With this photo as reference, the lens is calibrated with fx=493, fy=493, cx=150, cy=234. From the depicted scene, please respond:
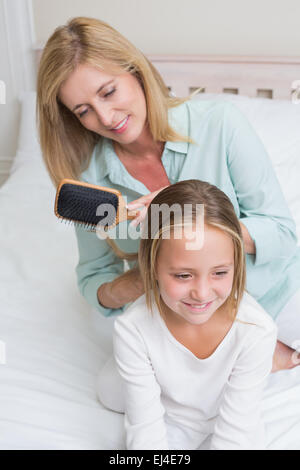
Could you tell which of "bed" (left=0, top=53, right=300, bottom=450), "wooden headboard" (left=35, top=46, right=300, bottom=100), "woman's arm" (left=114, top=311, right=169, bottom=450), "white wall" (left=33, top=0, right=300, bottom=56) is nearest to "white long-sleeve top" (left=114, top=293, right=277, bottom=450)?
"woman's arm" (left=114, top=311, right=169, bottom=450)

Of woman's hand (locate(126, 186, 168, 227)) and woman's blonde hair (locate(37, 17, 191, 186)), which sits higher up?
woman's blonde hair (locate(37, 17, 191, 186))

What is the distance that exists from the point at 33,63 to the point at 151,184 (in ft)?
4.74

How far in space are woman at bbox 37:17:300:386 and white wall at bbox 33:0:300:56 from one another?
0.99 metres

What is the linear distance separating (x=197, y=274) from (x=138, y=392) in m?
0.26

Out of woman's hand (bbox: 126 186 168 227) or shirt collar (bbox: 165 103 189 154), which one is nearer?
woman's hand (bbox: 126 186 168 227)

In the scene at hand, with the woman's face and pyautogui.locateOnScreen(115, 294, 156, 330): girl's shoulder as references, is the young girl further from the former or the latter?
the woman's face

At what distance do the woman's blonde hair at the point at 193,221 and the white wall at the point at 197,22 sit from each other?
1359mm

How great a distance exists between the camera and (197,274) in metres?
0.83

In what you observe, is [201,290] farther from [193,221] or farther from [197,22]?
[197,22]

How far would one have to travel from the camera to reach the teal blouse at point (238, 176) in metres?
1.10

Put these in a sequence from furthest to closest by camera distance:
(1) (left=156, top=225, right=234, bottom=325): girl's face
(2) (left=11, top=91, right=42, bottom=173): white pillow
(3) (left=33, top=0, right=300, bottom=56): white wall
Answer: (2) (left=11, top=91, right=42, bottom=173): white pillow → (3) (left=33, top=0, right=300, bottom=56): white wall → (1) (left=156, top=225, right=234, bottom=325): girl's face

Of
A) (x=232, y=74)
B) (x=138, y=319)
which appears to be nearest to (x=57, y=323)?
(x=138, y=319)

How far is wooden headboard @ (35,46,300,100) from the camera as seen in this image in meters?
1.96

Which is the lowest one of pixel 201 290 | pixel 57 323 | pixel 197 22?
pixel 57 323
